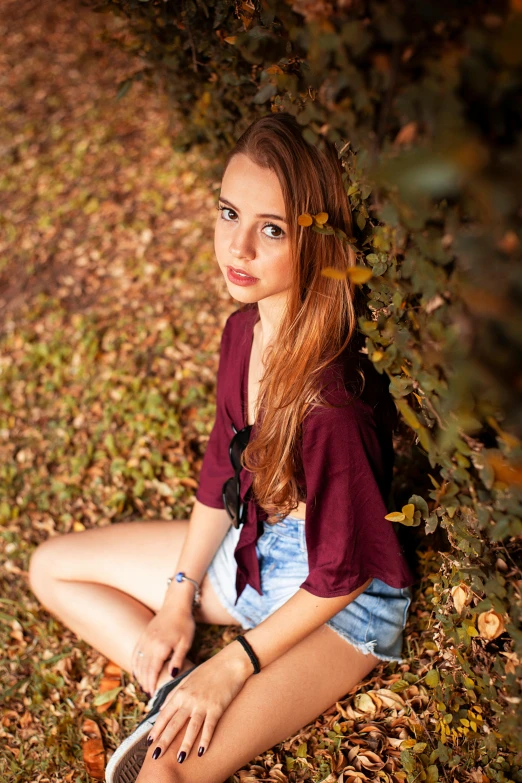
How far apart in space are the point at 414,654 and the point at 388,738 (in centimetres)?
33

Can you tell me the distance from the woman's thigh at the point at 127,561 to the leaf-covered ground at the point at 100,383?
0.30 m

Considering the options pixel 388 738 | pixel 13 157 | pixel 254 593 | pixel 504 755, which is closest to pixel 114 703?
pixel 254 593

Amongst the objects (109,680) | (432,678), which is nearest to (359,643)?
(432,678)

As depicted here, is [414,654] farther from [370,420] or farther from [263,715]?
[370,420]

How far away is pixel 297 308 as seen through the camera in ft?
6.85

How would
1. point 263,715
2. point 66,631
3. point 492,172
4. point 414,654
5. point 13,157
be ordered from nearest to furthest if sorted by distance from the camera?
point 492,172, point 263,715, point 414,654, point 66,631, point 13,157

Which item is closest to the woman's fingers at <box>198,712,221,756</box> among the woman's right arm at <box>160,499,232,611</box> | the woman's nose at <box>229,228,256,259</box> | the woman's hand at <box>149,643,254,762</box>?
the woman's hand at <box>149,643,254,762</box>

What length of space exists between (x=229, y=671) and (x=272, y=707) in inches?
7.2

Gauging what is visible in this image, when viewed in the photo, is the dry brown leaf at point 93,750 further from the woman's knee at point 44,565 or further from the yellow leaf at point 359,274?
the yellow leaf at point 359,274

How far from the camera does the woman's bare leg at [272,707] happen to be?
2.09 m

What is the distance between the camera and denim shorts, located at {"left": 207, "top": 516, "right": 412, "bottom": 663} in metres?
2.35

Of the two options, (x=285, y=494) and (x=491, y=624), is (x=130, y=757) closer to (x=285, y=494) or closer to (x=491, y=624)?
(x=285, y=494)

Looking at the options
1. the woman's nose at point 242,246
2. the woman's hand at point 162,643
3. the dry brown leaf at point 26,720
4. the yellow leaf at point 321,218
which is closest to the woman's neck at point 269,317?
the woman's nose at point 242,246

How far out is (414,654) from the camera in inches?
101
